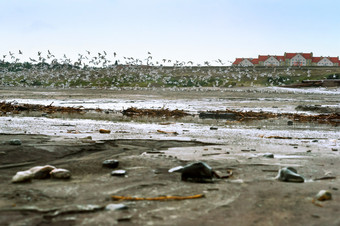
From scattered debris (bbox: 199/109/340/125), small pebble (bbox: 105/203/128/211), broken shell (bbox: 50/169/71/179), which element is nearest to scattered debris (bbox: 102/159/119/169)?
broken shell (bbox: 50/169/71/179)

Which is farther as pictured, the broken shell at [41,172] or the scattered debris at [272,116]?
the scattered debris at [272,116]

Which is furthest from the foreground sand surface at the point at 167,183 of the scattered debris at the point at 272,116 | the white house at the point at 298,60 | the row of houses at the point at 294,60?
the white house at the point at 298,60

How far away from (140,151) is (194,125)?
17.5 feet

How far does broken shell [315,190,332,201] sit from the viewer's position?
13.7 ft

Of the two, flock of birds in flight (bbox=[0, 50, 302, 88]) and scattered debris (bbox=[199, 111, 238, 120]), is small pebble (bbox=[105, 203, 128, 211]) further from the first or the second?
flock of birds in flight (bbox=[0, 50, 302, 88])

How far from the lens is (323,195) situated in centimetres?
420

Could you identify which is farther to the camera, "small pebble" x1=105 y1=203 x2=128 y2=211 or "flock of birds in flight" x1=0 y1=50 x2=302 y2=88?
"flock of birds in flight" x1=0 y1=50 x2=302 y2=88

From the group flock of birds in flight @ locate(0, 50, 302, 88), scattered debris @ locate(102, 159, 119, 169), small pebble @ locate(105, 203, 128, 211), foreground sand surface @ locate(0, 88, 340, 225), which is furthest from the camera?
flock of birds in flight @ locate(0, 50, 302, 88)

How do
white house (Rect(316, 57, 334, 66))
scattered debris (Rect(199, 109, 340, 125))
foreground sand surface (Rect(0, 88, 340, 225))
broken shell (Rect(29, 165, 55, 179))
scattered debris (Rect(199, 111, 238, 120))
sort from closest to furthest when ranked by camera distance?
foreground sand surface (Rect(0, 88, 340, 225)) < broken shell (Rect(29, 165, 55, 179)) < scattered debris (Rect(199, 109, 340, 125)) < scattered debris (Rect(199, 111, 238, 120)) < white house (Rect(316, 57, 334, 66))

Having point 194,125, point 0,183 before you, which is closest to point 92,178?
point 0,183

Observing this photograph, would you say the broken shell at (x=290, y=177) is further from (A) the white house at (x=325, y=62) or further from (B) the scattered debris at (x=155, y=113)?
(A) the white house at (x=325, y=62)

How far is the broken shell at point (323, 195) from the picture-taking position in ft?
13.7

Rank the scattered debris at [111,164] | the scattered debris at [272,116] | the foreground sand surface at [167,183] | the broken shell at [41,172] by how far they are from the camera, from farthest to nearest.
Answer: the scattered debris at [272,116] < the scattered debris at [111,164] < the broken shell at [41,172] < the foreground sand surface at [167,183]

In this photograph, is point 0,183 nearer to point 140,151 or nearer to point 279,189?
point 140,151
